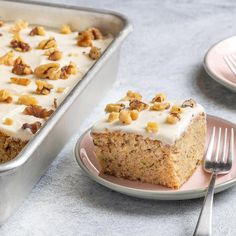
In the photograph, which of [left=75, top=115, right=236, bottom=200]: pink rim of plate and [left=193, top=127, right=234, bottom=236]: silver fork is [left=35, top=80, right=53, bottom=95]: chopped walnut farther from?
[left=193, top=127, right=234, bottom=236]: silver fork

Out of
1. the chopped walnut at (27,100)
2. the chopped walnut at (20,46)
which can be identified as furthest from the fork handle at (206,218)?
the chopped walnut at (20,46)

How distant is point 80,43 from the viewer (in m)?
2.11

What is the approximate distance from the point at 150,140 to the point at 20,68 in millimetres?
578

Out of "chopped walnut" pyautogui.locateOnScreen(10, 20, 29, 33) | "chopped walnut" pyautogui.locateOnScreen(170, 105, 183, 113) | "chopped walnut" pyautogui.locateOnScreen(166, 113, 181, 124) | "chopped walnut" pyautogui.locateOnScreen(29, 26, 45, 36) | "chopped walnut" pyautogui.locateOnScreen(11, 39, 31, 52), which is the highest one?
"chopped walnut" pyautogui.locateOnScreen(166, 113, 181, 124)

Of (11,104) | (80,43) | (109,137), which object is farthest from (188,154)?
(80,43)

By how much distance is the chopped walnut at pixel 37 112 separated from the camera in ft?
5.51

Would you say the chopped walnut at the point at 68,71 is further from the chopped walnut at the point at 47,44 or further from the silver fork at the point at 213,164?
the silver fork at the point at 213,164

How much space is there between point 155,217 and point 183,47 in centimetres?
100

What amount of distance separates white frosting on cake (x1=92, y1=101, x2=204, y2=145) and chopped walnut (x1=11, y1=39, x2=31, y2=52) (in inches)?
23.9

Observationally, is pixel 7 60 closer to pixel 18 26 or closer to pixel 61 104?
pixel 18 26

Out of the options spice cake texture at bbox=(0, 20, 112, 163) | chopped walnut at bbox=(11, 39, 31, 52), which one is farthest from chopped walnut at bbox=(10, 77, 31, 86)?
chopped walnut at bbox=(11, 39, 31, 52)

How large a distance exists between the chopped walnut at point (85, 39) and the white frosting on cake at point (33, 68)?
0.05 feet

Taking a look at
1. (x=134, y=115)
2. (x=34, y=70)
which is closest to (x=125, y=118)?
(x=134, y=115)

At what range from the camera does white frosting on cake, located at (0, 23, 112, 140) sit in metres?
1.65
